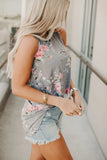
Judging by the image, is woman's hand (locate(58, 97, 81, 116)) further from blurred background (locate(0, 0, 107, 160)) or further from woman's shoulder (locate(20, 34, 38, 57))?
blurred background (locate(0, 0, 107, 160))

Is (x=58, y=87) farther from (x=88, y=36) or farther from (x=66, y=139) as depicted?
(x=88, y=36)

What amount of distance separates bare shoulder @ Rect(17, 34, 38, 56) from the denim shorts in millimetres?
354

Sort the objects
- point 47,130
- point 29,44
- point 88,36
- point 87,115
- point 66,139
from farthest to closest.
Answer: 1. point 88,36
2. point 87,115
3. point 66,139
4. point 47,130
5. point 29,44

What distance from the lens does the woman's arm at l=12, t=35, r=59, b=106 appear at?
1.00 m

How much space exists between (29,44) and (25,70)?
127 millimetres

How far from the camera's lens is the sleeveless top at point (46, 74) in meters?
1.08

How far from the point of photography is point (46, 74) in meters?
1.09

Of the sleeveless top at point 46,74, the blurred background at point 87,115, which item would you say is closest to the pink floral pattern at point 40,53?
the sleeveless top at point 46,74

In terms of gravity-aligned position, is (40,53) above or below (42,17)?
below

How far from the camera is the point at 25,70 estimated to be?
1025 mm

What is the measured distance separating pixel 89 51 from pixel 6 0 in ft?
8.59

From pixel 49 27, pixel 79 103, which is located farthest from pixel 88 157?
pixel 49 27

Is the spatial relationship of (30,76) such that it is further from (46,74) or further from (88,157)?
(88,157)

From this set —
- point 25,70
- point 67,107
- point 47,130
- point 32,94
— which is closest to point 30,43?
point 25,70
